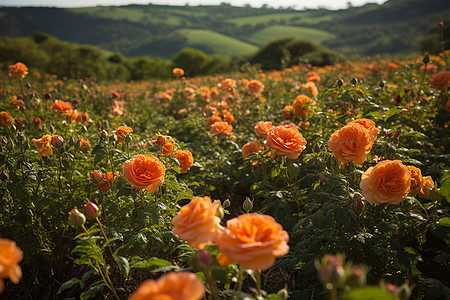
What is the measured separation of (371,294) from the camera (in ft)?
1.60

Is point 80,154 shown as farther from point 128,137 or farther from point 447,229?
point 447,229

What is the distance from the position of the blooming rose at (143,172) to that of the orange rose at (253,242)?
69cm

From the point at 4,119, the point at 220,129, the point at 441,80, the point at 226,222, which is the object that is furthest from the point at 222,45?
the point at 226,222

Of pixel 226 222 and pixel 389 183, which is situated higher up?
pixel 389 183

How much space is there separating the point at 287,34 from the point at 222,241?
2232 inches

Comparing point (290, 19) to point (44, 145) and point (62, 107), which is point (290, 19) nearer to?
point (62, 107)

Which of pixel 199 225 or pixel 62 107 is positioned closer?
pixel 199 225

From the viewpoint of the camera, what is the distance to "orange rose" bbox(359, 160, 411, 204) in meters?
1.23

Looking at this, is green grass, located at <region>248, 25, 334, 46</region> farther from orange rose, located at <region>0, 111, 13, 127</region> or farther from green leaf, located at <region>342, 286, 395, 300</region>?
green leaf, located at <region>342, 286, 395, 300</region>

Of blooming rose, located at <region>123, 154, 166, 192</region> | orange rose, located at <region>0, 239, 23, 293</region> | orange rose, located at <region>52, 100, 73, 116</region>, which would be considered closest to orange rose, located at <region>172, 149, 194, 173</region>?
blooming rose, located at <region>123, 154, 166, 192</region>

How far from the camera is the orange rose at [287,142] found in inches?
62.2

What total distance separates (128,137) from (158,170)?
46 cm

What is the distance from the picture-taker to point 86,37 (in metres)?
63.5

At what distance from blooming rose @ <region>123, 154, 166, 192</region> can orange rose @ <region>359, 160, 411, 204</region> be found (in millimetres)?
927
